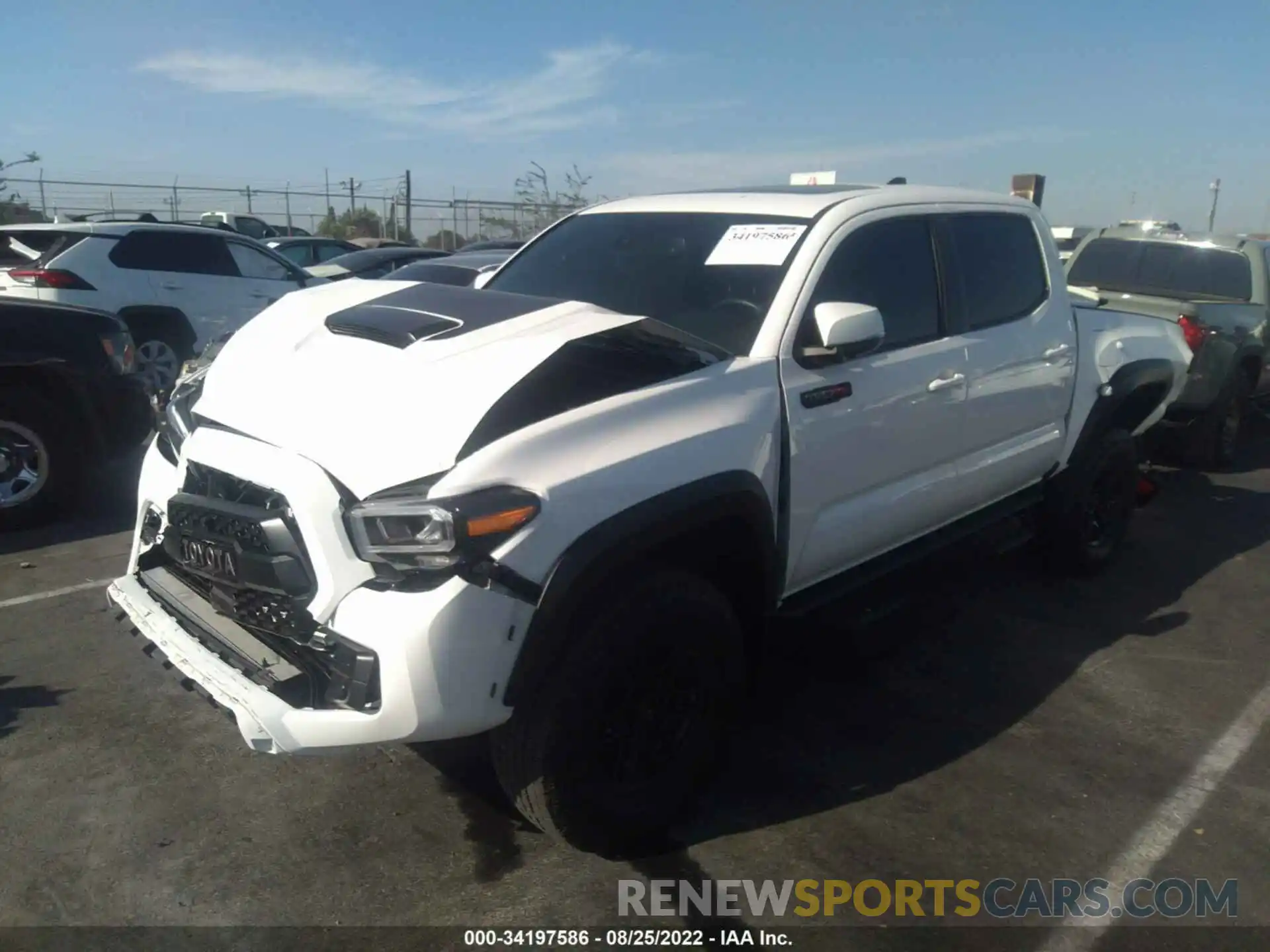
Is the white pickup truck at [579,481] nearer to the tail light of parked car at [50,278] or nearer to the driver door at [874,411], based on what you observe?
the driver door at [874,411]

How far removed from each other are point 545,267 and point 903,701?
2284mm

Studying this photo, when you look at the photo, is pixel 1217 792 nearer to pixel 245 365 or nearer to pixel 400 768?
pixel 400 768

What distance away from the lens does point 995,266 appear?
4609 mm

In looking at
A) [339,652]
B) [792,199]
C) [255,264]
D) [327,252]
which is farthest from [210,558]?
[327,252]

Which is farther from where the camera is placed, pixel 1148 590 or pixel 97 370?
pixel 97 370

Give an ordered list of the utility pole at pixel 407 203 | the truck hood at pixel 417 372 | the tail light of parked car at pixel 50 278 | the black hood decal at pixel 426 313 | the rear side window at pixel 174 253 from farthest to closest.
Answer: the utility pole at pixel 407 203, the rear side window at pixel 174 253, the tail light of parked car at pixel 50 278, the black hood decal at pixel 426 313, the truck hood at pixel 417 372

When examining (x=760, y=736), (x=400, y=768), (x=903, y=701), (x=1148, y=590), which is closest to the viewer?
(x=400, y=768)

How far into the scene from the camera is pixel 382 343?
310cm

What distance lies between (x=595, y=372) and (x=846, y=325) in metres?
0.87

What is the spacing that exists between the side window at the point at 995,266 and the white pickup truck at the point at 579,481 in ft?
0.18

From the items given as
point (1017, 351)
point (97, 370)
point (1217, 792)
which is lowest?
point (1217, 792)

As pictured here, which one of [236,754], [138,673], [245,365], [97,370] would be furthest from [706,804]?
[97,370]

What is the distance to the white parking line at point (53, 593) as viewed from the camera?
4.87 meters

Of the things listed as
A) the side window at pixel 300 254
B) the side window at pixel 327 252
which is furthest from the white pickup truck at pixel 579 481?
the side window at pixel 327 252
